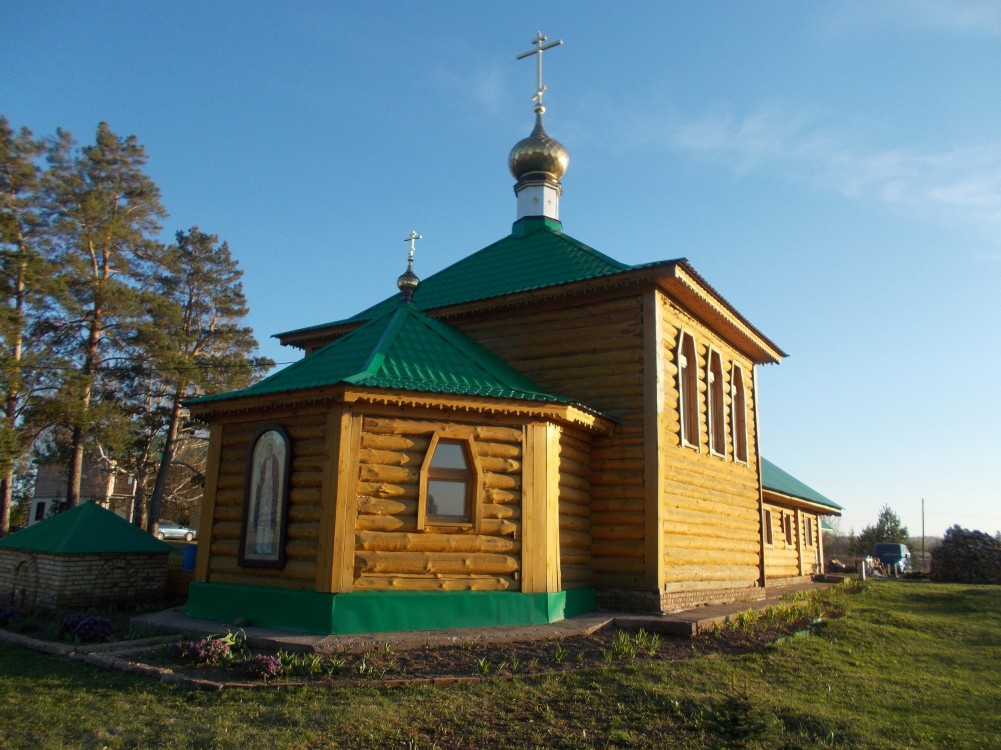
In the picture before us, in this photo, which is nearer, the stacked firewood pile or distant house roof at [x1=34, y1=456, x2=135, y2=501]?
the stacked firewood pile

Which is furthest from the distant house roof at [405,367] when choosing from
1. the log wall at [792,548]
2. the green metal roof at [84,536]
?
the log wall at [792,548]

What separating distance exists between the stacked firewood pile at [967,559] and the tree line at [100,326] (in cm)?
2626

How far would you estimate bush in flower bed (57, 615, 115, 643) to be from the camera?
8.90 meters

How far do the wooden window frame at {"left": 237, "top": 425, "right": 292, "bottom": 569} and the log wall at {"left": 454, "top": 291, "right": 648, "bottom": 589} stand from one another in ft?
13.0

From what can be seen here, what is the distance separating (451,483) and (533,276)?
4.98 metres

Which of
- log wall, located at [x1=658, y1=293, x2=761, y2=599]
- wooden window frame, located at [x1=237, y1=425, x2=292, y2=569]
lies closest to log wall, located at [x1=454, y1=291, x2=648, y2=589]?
log wall, located at [x1=658, y1=293, x2=761, y2=599]

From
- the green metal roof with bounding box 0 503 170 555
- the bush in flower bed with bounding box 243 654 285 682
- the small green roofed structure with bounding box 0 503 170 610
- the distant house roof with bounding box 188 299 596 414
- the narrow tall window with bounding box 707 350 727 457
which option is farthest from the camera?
the narrow tall window with bounding box 707 350 727 457

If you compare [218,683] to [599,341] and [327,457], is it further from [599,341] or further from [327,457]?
[599,341]

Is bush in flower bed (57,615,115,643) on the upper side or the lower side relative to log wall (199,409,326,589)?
lower

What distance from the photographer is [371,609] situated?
884 cm

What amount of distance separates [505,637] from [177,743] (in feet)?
13.2

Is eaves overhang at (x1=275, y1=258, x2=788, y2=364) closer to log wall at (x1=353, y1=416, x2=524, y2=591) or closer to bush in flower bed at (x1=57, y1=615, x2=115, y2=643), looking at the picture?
log wall at (x1=353, y1=416, x2=524, y2=591)

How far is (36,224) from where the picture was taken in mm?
26109

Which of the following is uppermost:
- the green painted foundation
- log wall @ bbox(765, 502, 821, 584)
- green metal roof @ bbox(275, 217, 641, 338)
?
green metal roof @ bbox(275, 217, 641, 338)
